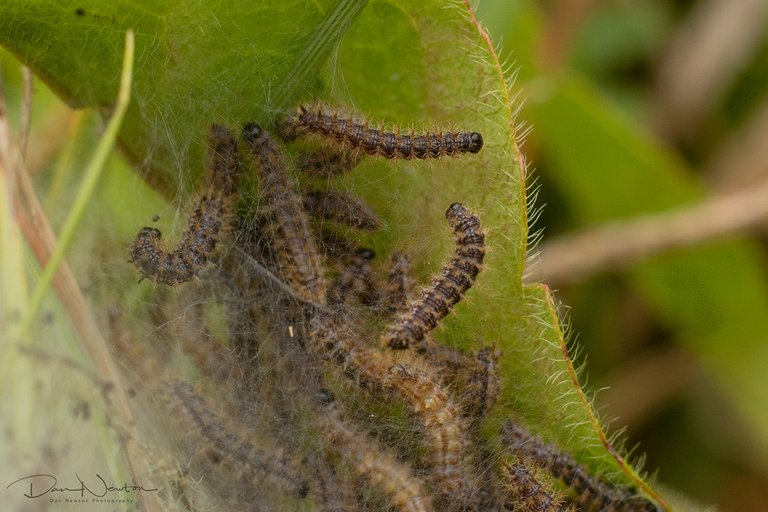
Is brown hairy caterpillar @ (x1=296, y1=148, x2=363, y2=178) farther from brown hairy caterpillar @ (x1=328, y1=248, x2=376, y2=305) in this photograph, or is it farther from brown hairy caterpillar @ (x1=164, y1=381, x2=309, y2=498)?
brown hairy caterpillar @ (x1=164, y1=381, x2=309, y2=498)

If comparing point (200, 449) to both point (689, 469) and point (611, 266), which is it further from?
point (689, 469)

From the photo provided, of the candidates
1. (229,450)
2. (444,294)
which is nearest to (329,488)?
(229,450)

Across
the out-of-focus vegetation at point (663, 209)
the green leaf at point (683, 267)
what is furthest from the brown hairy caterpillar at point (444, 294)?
the green leaf at point (683, 267)

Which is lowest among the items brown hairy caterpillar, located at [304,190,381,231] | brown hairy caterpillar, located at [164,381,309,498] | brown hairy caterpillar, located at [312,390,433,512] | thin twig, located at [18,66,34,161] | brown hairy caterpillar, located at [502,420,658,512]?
brown hairy caterpillar, located at [164,381,309,498]

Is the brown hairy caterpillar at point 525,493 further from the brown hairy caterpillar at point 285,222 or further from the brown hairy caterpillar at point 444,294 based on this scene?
the brown hairy caterpillar at point 285,222

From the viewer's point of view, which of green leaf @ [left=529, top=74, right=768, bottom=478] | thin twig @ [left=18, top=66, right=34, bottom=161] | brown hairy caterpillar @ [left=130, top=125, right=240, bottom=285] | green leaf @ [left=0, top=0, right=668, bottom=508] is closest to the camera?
green leaf @ [left=0, top=0, right=668, bottom=508]

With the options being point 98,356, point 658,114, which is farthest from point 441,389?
point 658,114

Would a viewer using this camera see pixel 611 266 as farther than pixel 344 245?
Yes

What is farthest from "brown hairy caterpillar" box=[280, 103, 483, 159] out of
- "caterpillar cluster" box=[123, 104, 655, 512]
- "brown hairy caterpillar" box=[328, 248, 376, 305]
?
"brown hairy caterpillar" box=[328, 248, 376, 305]
